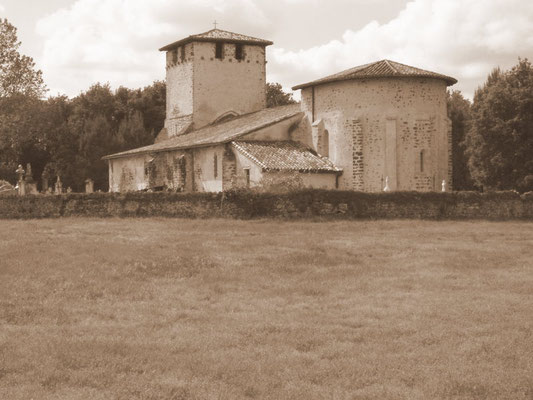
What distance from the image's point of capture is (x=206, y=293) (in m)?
13.3

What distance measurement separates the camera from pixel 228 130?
41.9m

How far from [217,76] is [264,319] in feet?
134

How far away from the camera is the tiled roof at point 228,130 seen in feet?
126

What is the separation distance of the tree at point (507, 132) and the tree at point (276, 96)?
2601 cm

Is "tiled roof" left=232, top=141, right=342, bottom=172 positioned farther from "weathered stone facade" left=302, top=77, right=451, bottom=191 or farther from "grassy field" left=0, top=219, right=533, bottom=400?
"grassy field" left=0, top=219, right=533, bottom=400

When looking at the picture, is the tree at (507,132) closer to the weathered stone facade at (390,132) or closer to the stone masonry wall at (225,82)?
the weathered stone facade at (390,132)

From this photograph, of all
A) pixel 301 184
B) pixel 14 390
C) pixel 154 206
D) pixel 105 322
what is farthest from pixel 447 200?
pixel 14 390

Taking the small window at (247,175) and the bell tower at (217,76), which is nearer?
the small window at (247,175)

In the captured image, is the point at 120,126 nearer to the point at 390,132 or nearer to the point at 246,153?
the point at 246,153

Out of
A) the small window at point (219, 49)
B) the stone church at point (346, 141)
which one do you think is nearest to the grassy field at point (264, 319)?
the stone church at point (346, 141)

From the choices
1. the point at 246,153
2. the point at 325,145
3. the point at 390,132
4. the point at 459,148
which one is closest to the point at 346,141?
the point at 325,145

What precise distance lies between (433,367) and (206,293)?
19.1ft

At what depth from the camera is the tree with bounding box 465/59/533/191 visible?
141 ft

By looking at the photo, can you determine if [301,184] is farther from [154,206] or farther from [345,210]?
[154,206]
